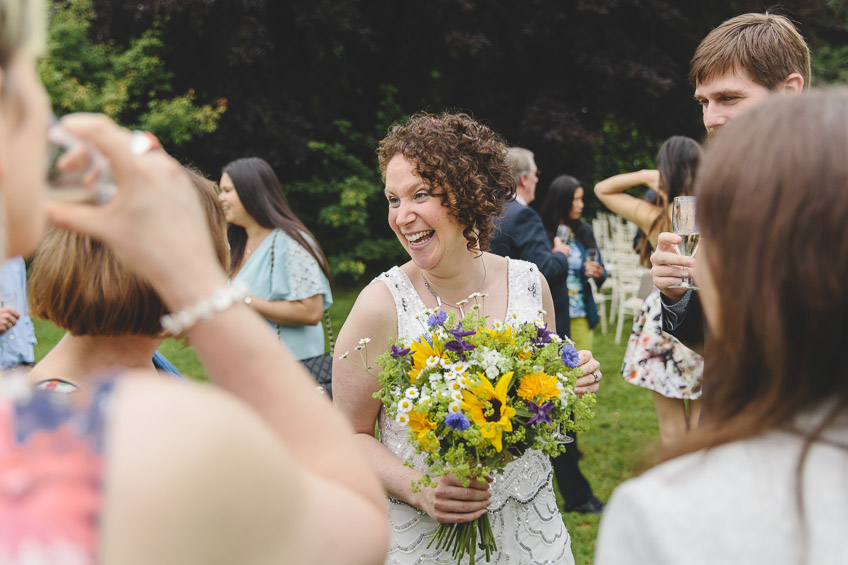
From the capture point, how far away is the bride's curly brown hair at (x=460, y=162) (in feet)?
9.50

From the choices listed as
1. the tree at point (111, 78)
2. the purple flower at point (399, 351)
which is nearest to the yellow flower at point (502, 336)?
the purple flower at point (399, 351)

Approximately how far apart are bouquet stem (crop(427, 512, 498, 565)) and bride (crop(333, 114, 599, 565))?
0.09m

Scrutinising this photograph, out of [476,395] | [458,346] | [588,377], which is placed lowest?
[588,377]

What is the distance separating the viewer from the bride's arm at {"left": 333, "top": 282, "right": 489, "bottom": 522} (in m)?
2.54

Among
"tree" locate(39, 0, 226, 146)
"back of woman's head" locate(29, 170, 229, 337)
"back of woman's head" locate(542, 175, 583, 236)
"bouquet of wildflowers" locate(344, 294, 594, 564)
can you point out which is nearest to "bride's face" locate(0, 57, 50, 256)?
"back of woman's head" locate(29, 170, 229, 337)

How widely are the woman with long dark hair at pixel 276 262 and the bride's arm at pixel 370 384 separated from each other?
2.10 metres

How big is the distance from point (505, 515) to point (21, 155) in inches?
86.5

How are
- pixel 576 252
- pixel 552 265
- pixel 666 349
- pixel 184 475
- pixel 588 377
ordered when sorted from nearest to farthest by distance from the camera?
1. pixel 184 475
2. pixel 588 377
3. pixel 666 349
4. pixel 552 265
5. pixel 576 252

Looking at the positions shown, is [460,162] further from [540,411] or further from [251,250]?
[251,250]

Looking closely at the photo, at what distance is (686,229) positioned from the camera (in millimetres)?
2381

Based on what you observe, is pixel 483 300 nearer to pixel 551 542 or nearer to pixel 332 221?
pixel 551 542

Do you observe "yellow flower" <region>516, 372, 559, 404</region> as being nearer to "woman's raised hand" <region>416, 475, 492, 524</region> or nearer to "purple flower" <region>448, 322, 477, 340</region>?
"purple flower" <region>448, 322, 477, 340</region>

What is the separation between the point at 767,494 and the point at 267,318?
4107 mm

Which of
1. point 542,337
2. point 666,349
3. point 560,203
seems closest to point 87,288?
point 542,337
